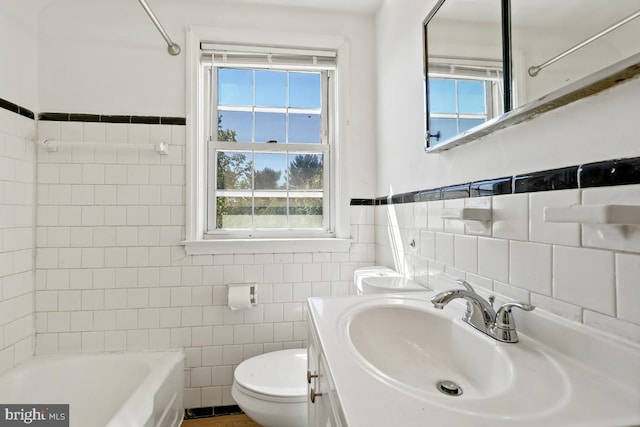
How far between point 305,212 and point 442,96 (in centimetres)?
108

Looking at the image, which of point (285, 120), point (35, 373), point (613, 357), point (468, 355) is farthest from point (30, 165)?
point (613, 357)

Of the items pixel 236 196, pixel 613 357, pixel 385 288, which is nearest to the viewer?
pixel 613 357

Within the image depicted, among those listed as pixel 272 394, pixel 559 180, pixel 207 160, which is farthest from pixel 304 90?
pixel 272 394

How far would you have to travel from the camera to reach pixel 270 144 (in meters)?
1.87

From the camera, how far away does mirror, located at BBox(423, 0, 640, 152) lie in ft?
1.75

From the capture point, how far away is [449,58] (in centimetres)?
106

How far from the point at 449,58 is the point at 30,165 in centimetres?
215

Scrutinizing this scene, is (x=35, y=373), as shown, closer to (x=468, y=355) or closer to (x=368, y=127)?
(x=468, y=355)

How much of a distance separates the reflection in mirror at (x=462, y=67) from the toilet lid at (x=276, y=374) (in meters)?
1.19

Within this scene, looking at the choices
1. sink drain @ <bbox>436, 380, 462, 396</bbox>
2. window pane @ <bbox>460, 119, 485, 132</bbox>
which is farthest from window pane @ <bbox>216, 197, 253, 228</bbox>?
sink drain @ <bbox>436, 380, 462, 396</bbox>

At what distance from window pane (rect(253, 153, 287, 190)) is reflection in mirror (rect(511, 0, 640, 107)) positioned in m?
1.37

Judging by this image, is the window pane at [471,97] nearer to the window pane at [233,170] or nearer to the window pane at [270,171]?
the window pane at [270,171]

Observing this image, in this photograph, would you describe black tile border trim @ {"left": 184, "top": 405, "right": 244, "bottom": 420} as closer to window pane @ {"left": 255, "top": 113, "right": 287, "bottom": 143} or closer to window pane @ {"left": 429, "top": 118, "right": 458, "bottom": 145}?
window pane @ {"left": 255, "top": 113, "right": 287, "bottom": 143}

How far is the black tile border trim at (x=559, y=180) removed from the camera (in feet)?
1.67
